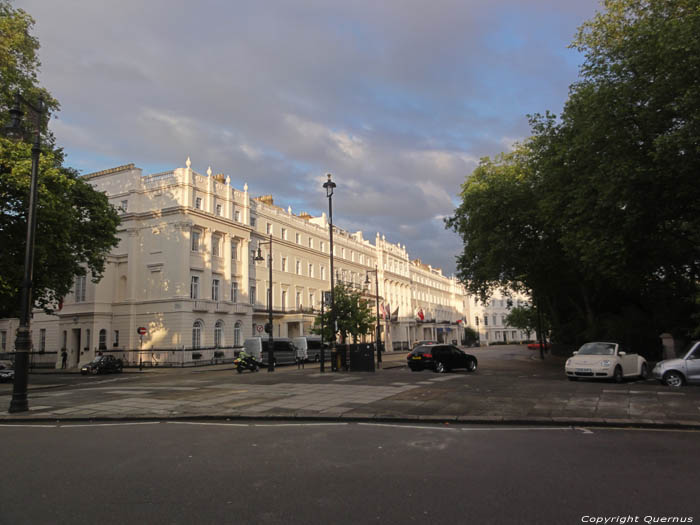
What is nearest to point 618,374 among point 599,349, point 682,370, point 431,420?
point 599,349

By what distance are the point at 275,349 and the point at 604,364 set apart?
27288 mm

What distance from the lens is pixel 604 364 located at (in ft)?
56.5

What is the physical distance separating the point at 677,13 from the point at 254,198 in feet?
138

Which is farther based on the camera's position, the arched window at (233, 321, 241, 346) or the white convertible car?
the arched window at (233, 321, 241, 346)

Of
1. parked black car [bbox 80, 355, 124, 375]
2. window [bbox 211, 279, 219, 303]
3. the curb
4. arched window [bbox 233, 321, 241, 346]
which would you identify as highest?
window [bbox 211, 279, 219, 303]

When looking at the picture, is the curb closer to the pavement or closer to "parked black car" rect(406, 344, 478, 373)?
the pavement

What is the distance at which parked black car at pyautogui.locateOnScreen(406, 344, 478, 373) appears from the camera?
25.7 m

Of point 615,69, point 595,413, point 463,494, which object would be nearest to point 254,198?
point 615,69

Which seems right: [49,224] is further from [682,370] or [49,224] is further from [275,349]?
→ [682,370]

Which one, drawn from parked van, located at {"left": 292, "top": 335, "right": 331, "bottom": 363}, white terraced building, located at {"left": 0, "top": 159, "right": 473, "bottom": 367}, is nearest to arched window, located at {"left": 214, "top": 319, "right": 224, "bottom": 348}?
white terraced building, located at {"left": 0, "top": 159, "right": 473, "bottom": 367}

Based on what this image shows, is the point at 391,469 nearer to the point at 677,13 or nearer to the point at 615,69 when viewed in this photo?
the point at 615,69

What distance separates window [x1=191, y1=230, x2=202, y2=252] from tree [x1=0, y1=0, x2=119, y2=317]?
1317cm

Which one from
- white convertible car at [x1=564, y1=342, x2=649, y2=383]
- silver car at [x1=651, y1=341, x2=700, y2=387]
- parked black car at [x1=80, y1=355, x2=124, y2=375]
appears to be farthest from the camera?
parked black car at [x1=80, y1=355, x2=124, y2=375]

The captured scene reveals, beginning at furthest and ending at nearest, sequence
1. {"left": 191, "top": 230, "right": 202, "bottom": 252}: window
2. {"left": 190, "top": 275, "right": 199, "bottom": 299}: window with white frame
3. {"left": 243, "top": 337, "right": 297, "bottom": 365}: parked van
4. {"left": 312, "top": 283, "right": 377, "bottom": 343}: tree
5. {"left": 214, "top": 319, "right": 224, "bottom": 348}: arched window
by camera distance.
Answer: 1. {"left": 214, "top": 319, "right": 224, "bottom": 348}: arched window
2. {"left": 191, "top": 230, "right": 202, "bottom": 252}: window
3. {"left": 190, "top": 275, "right": 199, "bottom": 299}: window with white frame
4. {"left": 312, "top": 283, "right": 377, "bottom": 343}: tree
5. {"left": 243, "top": 337, "right": 297, "bottom": 365}: parked van
